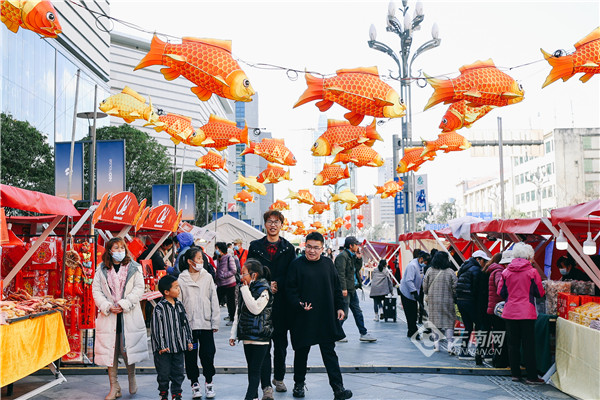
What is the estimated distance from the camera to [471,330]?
9.75 meters

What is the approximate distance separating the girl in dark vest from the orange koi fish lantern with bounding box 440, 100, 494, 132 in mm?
6048

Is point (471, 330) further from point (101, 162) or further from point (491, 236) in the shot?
point (101, 162)

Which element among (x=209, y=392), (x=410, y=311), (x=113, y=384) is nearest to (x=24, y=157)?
(x=410, y=311)

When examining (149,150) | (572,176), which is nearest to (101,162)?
(149,150)

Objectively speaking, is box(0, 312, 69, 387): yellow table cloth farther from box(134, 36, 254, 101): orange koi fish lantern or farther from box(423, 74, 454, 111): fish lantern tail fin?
box(423, 74, 454, 111): fish lantern tail fin

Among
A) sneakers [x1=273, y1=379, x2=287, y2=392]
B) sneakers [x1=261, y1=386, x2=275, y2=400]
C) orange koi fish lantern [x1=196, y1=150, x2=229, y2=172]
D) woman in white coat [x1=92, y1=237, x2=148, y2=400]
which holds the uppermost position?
orange koi fish lantern [x1=196, y1=150, x2=229, y2=172]

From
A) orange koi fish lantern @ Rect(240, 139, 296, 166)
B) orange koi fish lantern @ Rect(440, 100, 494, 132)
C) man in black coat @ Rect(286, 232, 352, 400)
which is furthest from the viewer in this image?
orange koi fish lantern @ Rect(240, 139, 296, 166)

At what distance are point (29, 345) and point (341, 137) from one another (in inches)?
315

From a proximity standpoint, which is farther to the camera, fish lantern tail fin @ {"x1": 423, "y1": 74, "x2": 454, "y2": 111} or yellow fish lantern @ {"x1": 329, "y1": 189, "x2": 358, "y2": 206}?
yellow fish lantern @ {"x1": 329, "y1": 189, "x2": 358, "y2": 206}

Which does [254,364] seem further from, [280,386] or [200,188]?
[200,188]

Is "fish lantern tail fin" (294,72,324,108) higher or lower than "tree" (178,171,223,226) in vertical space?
lower

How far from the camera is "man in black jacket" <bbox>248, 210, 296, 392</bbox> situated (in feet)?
22.6

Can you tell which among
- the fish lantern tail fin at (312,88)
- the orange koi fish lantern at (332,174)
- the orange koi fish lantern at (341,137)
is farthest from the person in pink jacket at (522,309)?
the orange koi fish lantern at (332,174)

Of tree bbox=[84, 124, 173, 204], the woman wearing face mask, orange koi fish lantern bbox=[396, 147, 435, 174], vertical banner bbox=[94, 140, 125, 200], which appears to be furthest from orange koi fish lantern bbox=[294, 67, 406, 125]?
tree bbox=[84, 124, 173, 204]
